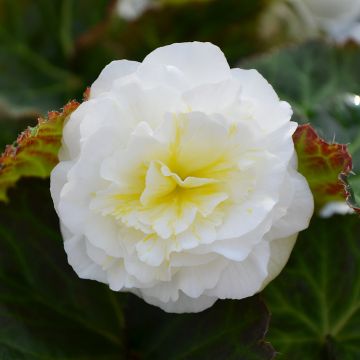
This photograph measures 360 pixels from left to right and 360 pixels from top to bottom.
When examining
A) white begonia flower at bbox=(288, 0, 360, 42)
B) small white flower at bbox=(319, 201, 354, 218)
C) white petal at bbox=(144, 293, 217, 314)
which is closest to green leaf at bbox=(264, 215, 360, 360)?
small white flower at bbox=(319, 201, 354, 218)

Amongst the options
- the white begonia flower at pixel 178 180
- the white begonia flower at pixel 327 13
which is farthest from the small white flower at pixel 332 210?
the white begonia flower at pixel 327 13

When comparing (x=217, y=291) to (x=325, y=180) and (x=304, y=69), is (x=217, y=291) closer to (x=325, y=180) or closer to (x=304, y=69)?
(x=325, y=180)

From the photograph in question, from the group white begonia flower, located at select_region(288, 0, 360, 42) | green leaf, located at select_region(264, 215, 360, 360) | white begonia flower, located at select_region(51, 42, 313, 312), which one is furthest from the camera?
white begonia flower, located at select_region(288, 0, 360, 42)

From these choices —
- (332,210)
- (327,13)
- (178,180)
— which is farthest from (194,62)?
(327,13)

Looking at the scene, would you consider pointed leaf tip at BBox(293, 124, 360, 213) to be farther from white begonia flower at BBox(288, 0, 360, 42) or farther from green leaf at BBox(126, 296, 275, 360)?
white begonia flower at BBox(288, 0, 360, 42)

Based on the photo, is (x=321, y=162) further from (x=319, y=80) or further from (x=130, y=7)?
(x=130, y=7)
